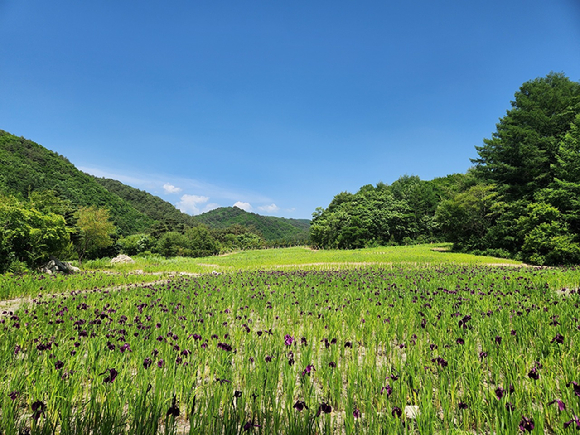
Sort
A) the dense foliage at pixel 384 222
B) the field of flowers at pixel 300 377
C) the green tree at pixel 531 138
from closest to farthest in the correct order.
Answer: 1. the field of flowers at pixel 300 377
2. the green tree at pixel 531 138
3. the dense foliage at pixel 384 222

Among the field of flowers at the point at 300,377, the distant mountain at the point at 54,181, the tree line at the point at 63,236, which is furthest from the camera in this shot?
the distant mountain at the point at 54,181

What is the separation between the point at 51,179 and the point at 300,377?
9941cm

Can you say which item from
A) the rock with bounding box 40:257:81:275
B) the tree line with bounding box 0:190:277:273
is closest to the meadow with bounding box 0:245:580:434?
the tree line with bounding box 0:190:277:273

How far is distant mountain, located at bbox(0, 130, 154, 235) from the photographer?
209ft

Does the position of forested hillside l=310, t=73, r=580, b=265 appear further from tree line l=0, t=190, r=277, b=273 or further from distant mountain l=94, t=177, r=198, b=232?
distant mountain l=94, t=177, r=198, b=232

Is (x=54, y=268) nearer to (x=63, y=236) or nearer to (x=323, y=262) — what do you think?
(x=63, y=236)

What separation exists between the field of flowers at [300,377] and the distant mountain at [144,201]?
119618 millimetres

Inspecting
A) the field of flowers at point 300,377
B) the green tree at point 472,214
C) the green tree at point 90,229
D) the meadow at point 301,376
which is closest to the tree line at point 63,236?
the green tree at point 90,229

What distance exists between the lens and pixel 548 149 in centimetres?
3109

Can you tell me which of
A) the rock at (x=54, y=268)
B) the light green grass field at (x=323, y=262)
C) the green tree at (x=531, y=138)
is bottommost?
the light green grass field at (x=323, y=262)

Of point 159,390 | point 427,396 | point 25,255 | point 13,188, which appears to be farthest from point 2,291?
point 13,188

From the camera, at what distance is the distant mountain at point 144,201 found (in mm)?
116438

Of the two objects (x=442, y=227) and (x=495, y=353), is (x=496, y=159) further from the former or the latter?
(x=495, y=353)

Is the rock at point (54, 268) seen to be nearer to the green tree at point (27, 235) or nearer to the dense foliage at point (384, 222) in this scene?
the green tree at point (27, 235)
